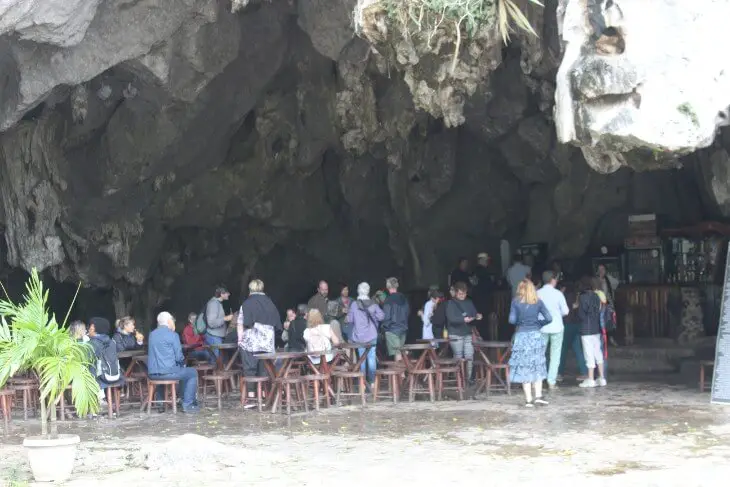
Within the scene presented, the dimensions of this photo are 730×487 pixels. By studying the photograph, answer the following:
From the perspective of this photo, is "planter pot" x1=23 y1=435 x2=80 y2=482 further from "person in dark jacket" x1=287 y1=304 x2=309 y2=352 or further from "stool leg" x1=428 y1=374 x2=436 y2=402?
"person in dark jacket" x1=287 y1=304 x2=309 y2=352

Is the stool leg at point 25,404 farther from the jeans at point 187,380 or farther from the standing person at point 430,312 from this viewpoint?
the standing person at point 430,312

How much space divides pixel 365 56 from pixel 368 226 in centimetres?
725

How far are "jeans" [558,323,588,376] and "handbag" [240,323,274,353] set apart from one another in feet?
14.5

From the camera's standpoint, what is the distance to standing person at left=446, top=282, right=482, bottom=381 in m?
12.3

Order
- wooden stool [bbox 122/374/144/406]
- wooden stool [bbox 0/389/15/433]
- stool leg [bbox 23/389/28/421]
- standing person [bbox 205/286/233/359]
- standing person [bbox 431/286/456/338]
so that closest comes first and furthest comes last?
wooden stool [bbox 0/389/15/433], stool leg [bbox 23/389/28/421], wooden stool [bbox 122/374/144/406], standing person [bbox 431/286/456/338], standing person [bbox 205/286/233/359]

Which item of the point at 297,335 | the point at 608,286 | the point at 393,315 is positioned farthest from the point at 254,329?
the point at 608,286

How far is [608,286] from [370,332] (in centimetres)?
489

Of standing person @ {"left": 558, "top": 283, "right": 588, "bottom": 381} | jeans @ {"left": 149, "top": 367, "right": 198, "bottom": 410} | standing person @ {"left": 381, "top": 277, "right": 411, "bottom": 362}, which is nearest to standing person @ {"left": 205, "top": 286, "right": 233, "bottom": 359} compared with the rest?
jeans @ {"left": 149, "top": 367, "right": 198, "bottom": 410}

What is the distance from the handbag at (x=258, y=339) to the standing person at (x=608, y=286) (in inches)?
174

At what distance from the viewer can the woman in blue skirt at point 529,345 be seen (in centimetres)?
1067

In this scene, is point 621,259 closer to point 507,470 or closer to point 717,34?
point 717,34

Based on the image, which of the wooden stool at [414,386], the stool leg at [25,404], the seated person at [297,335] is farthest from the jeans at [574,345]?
the stool leg at [25,404]

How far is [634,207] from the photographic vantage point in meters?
17.9

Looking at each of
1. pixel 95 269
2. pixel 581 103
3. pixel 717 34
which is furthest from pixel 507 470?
pixel 95 269
